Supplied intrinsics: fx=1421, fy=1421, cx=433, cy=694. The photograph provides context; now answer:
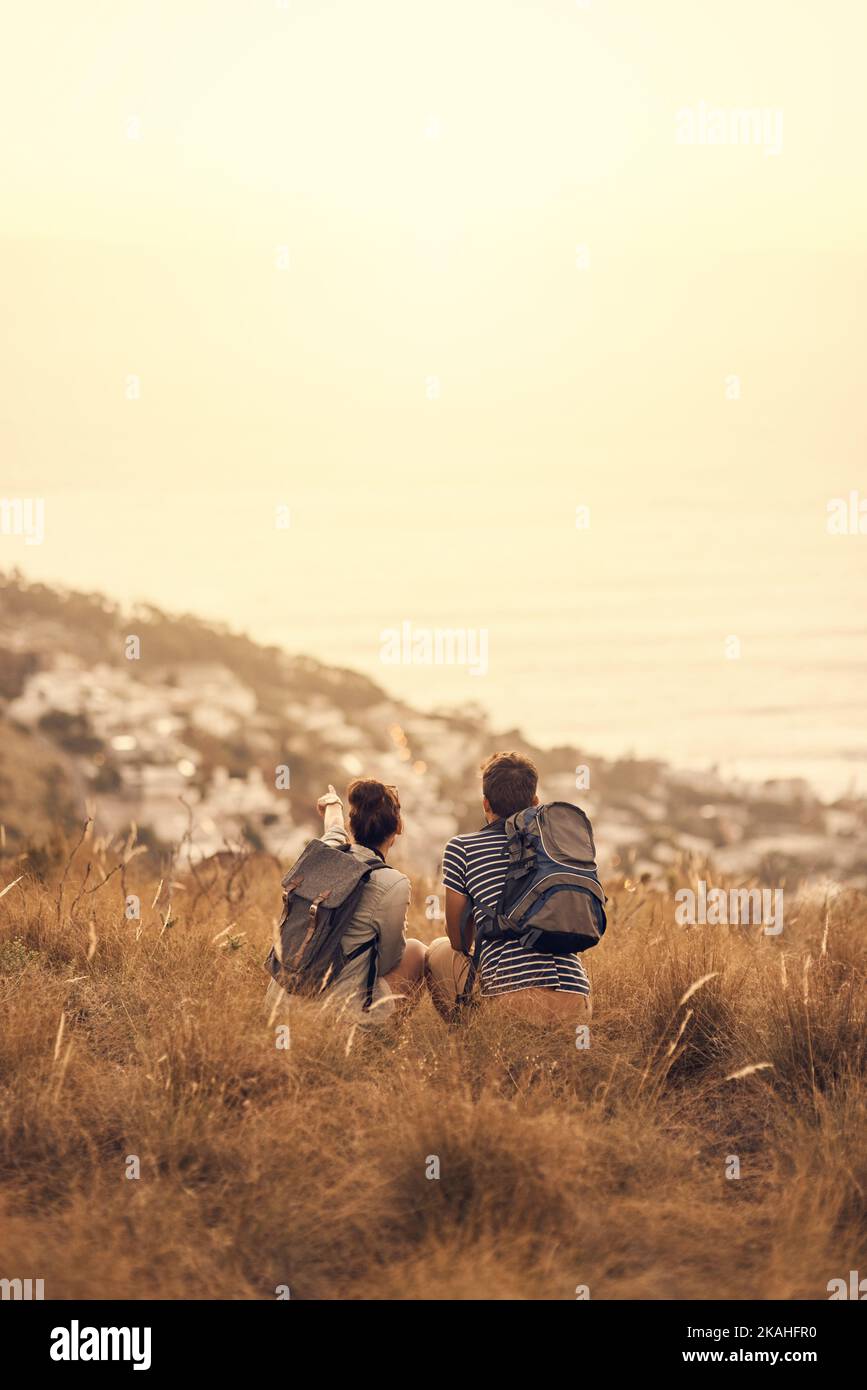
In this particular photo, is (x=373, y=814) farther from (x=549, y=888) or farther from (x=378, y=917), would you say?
(x=549, y=888)

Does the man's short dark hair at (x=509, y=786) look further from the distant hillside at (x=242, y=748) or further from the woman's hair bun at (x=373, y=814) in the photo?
the distant hillside at (x=242, y=748)

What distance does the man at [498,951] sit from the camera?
18.1 ft

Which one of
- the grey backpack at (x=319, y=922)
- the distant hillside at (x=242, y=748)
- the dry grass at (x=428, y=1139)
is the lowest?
the dry grass at (x=428, y=1139)

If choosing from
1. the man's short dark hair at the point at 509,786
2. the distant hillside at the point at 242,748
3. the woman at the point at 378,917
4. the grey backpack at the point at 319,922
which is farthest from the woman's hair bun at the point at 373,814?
the distant hillside at the point at 242,748

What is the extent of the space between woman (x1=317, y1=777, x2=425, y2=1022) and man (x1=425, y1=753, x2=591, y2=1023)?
0.15 m

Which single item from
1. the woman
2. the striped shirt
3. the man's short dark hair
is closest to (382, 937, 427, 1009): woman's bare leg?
the woman

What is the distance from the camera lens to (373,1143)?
459 centimetres

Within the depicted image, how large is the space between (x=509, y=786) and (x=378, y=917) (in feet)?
2.48

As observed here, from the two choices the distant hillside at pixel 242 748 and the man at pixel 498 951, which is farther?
the distant hillside at pixel 242 748

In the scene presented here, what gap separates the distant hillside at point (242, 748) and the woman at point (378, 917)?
30429mm

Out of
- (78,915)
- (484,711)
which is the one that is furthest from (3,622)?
(78,915)

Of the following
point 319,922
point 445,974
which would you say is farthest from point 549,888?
point 319,922

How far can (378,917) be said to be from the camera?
5.57 metres
